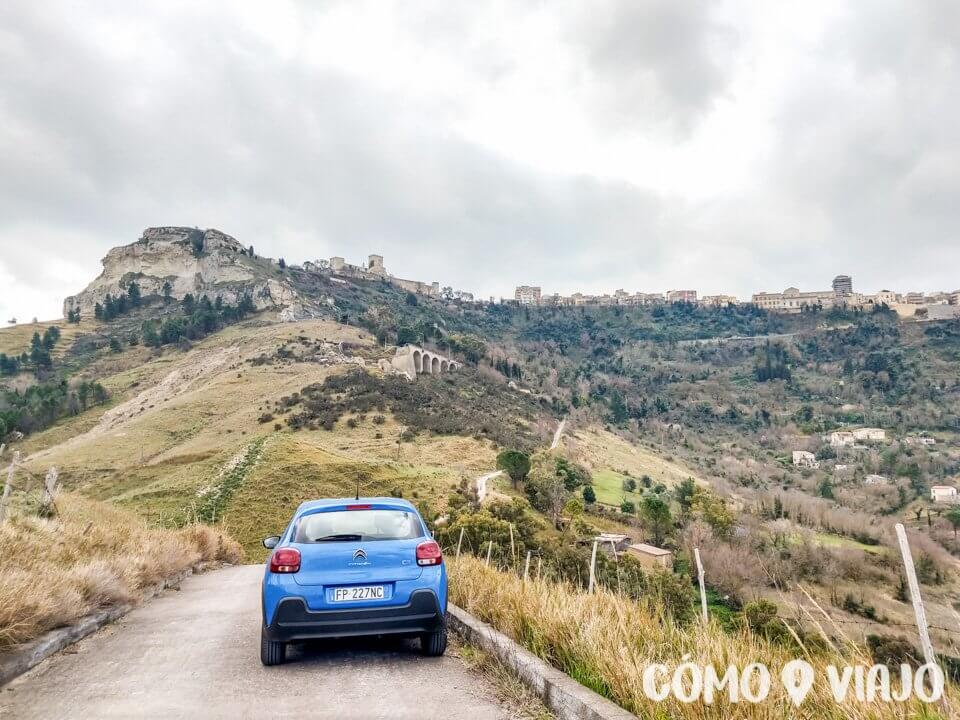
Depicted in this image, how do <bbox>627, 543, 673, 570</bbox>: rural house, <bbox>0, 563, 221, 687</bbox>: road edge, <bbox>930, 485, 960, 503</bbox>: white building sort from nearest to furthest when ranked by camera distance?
<bbox>0, 563, 221, 687</bbox>: road edge < <bbox>627, 543, 673, 570</bbox>: rural house < <bbox>930, 485, 960, 503</bbox>: white building

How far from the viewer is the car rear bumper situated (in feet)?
17.1

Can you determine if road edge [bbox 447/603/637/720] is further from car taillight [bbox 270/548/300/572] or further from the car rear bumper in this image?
car taillight [bbox 270/548/300/572]

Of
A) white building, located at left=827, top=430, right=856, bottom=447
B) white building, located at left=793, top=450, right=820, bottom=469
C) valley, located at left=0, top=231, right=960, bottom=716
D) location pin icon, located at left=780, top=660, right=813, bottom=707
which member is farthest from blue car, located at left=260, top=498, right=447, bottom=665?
white building, located at left=827, top=430, right=856, bottom=447

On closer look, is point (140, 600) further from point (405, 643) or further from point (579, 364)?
point (579, 364)

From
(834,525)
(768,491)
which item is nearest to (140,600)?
(834,525)

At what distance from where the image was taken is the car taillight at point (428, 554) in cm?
562

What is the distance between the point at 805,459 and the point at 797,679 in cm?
12311

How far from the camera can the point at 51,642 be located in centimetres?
583

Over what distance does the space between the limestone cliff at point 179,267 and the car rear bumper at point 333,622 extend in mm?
149183

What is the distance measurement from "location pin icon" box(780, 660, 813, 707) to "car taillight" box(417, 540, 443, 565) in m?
3.13

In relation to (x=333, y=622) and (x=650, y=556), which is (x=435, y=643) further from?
(x=650, y=556)

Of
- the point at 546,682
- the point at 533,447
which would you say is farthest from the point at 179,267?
the point at 546,682

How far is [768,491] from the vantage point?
80688mm

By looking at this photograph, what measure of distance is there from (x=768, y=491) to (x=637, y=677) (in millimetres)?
87892
